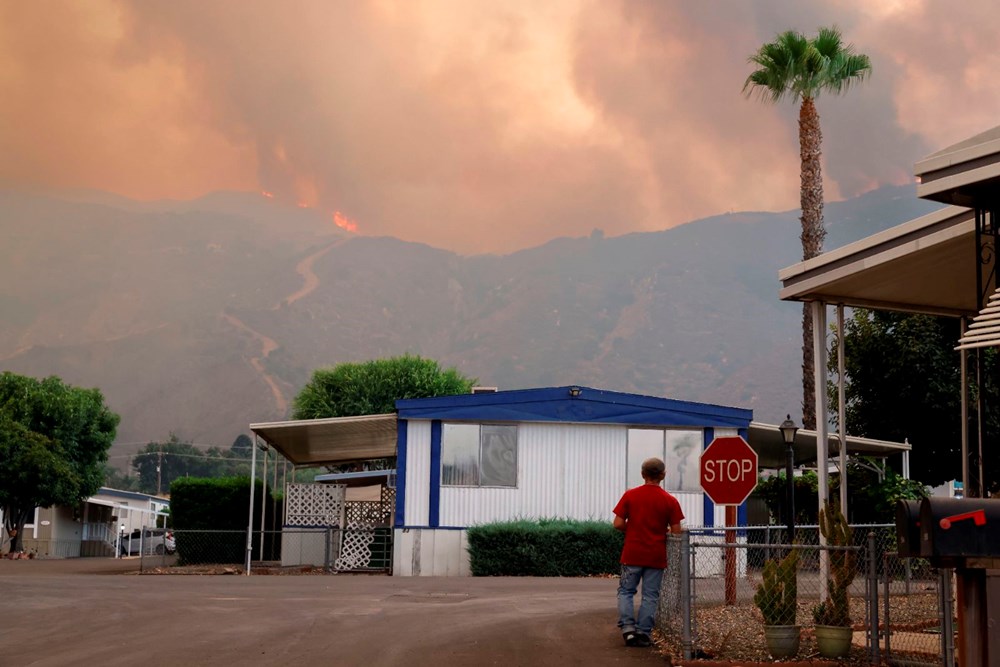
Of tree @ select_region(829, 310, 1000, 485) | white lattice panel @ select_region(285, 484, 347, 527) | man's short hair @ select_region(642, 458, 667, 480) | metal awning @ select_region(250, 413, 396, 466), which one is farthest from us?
tree @ select_region(829, 310, 1000, 485)

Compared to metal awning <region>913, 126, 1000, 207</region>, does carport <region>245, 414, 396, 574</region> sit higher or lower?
lower

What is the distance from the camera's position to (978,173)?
8844mm

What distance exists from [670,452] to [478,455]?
3.86 metres

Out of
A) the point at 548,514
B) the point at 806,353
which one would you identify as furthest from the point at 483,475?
the point at 806,353

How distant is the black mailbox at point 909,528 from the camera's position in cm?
670

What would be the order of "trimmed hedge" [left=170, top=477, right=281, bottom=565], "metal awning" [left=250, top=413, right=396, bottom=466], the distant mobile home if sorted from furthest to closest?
"trimmed hedge" [left=170, top=477, right=281, bottom=565], "metal awning" [left=250, top=413, right=396, bottom=466], the distant mobile home

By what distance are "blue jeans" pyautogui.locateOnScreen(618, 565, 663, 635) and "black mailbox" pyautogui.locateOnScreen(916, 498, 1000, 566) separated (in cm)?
482

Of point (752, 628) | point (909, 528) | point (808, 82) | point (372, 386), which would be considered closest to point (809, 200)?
point (808, 82)

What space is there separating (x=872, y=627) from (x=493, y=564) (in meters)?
14.5

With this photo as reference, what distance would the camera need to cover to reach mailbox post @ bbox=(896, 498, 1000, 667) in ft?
20.9

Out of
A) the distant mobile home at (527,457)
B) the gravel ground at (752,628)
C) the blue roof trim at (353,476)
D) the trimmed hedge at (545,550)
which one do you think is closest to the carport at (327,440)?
the blue roof trim at (353,476)

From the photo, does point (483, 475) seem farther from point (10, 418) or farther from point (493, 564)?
point (10, 418)

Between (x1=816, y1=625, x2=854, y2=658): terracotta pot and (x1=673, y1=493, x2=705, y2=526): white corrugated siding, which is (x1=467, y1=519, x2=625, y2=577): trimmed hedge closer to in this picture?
(x1=673, y1=493, x2=705, y2=526): white corrugated siding

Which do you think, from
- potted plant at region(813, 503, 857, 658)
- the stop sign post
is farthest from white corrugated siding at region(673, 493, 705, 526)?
A: potted plant at region(813, 503, 857, 658)
